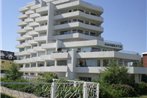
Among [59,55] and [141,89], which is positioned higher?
[59,55]

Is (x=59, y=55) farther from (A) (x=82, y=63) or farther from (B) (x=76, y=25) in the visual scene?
(B) (x=76, y=25)

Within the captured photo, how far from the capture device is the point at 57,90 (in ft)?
94.4

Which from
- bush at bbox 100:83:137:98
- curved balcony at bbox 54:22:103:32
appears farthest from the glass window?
bush at bbox 100:83:137:98

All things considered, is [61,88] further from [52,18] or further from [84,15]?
[52,18]

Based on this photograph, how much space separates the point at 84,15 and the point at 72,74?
16.6 metres

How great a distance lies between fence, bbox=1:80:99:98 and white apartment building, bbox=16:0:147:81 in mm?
17286

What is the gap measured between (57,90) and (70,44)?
32.3m

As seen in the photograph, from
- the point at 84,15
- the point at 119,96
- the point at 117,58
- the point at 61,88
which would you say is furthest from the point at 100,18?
the point at 61,88

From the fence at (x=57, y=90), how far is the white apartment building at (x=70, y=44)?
1729 centimetres

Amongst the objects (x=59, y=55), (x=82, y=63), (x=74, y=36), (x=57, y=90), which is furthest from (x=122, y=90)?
(x=74, y=36)

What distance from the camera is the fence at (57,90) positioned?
90.0 feet

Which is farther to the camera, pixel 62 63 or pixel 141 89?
pixel 62 63

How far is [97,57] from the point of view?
172 ft

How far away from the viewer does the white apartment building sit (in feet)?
173
